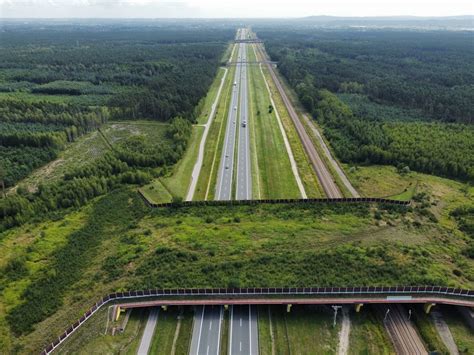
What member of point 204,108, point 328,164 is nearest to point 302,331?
point 328,164

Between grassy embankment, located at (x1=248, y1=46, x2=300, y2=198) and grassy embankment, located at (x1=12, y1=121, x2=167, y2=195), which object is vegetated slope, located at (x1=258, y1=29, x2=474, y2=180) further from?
grassy embankment, located at (x1=12, y1=121, x2=167, y2=195)

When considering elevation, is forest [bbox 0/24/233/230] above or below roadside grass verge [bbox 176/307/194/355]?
above

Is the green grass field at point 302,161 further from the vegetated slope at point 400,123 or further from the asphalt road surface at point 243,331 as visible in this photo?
the asphalt road surface at point 243,331

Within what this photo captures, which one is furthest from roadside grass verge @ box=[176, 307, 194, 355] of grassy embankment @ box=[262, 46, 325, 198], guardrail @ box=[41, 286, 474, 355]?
grassy embankment @ box=[262, 46, 325, 198]

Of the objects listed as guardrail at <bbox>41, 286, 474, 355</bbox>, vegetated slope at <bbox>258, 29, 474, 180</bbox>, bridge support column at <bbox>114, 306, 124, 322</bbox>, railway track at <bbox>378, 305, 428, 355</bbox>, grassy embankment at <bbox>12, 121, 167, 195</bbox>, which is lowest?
railway track at <bbox>378, 305, 428, 355</bbox>

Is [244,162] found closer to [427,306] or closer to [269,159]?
[269,159]

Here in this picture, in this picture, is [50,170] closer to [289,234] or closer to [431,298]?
[289,234]

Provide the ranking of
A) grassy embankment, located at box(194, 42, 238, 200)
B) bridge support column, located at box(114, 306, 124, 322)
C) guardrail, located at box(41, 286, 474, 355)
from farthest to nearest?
1. grassy embankment, located at box(194, 42, 238, 200)
2. guardrail, located at box(41, 286, 474, 355)
3. bridge support column, located at box(114, 306, 124, 322)
